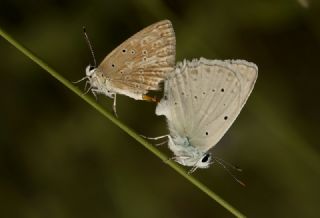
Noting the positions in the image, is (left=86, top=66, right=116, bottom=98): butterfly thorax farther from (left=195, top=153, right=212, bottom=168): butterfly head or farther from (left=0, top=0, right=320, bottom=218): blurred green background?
(left=0, top=0, right=320, bottom=218): blurred green background

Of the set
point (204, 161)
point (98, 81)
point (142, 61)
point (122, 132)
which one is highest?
point (142, 61)

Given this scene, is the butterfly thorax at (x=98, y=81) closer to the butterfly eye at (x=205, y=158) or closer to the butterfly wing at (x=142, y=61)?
the butterfly wing at (x=142, y=61)

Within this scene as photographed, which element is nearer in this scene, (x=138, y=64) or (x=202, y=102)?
(x=202, y=102)

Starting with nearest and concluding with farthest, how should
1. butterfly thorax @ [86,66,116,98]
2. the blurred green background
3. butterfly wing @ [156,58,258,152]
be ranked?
butterfly wing @ [156,58,258,152]
butterfly thorax @ [86,66,116,98]
the blurred green background

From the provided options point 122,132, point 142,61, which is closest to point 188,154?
point 142,61

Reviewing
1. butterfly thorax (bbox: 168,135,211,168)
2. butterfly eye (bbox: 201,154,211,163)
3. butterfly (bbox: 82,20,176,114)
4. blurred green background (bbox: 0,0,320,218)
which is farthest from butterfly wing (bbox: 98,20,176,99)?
blurred green background (bbox: 0,0,320,218)

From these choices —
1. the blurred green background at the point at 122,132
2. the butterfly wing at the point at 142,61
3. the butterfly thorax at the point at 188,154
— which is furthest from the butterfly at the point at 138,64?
the blurred green background at the point at 122,132

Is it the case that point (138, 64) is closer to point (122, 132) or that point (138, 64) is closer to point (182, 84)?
point (182, 84)
